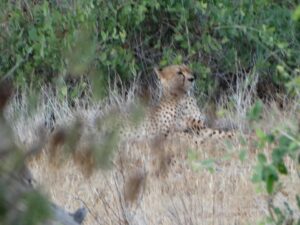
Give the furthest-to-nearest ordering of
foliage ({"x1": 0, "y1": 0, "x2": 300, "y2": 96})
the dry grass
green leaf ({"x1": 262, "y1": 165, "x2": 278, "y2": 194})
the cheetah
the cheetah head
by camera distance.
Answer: foliage ({"x1": 0, "y1": 0, "x2": 300, "y2": 96}), the cheetah head, the cheetah, the dry grass, green leaf ({"x1": 262, "y1": 165, "x2": 278, "y2": 194})

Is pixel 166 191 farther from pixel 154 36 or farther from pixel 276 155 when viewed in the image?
pixel 154 36

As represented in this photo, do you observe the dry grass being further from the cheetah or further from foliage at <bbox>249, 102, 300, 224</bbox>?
the cheetah

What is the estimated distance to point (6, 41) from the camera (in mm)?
9367

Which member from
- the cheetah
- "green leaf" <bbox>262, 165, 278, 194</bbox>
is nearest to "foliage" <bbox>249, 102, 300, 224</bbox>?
"green leaf" <bbox>262, 165, 278, 194</bbox>

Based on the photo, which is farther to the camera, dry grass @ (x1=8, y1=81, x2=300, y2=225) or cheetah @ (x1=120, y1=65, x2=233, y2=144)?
cheetah @ (x1=120, y1=65, x2=233, y2=144)

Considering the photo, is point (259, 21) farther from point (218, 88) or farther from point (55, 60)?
point (55, 60)

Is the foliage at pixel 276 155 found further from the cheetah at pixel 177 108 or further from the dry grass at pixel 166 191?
the cheetah at pixel 177 108

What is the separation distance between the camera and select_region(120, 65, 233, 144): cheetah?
8.38 metres

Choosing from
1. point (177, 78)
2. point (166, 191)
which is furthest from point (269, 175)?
point (177, 78)

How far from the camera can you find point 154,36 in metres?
10.0

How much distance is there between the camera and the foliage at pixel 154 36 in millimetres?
9164

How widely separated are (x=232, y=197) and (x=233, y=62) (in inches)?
158

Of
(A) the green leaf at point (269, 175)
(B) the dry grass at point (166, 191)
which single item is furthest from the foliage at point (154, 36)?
(A) the green leaf at point (269, 175)

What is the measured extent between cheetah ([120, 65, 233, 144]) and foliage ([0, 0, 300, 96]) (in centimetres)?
51
